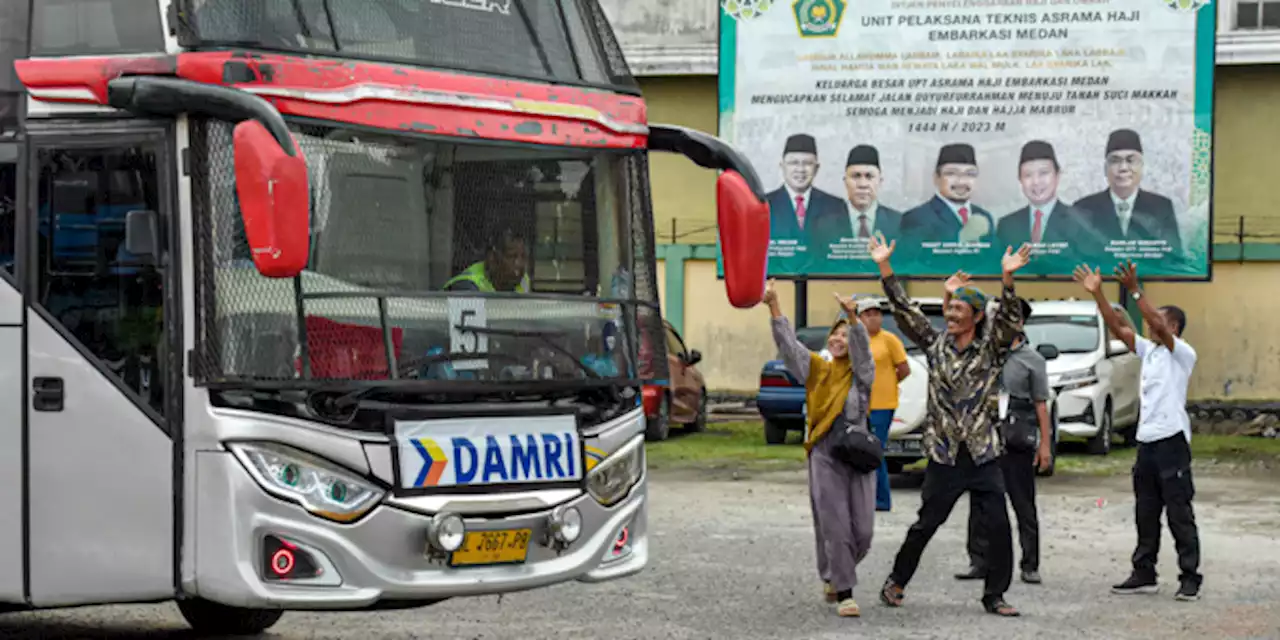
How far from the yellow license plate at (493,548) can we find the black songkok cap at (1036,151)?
19.6 m

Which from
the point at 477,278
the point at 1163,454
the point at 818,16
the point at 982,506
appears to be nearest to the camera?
the point at 477,278

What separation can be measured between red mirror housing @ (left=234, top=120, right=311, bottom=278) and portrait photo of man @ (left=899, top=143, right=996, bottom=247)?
67.5ft

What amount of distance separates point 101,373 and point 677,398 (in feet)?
57.7

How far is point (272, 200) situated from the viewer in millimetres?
7352

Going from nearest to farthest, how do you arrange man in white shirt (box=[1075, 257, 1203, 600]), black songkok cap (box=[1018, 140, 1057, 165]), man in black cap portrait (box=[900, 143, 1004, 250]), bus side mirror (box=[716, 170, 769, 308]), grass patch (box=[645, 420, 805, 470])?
bus side mirror (box=[716, 170, 769, 308]), man in white shirt (box=[1075, 257, 1203, 600]), grass patch (box=[645, 420, 805, 470]), black songkok cap (box=[1018, 140, 1057, 165]), man in black cap portrait (box=[900, 143, 1004, 250])

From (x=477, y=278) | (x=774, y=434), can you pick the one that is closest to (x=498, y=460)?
(x=477, y=278)

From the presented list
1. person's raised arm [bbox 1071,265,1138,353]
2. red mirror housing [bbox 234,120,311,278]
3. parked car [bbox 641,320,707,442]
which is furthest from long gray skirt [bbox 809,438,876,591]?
parked car [bbox 641,320,707,442]

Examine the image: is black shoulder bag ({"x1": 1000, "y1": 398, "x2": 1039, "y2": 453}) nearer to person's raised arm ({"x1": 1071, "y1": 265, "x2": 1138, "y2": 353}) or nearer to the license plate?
person's raised arm ({"x1": 1071, "y1": 265, "x2": 1138, "y2": 353})

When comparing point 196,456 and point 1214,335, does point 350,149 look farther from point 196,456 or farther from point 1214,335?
point 1214,335

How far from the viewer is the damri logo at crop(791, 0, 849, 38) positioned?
27516 millimetres

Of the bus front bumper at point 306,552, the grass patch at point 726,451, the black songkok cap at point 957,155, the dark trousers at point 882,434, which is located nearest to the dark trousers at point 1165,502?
the dark trousers at point 882,434

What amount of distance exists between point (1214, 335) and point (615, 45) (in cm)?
2347

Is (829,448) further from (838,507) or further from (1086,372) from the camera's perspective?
(1086,372)

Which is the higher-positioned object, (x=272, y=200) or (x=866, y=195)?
(x=866, y=195)
